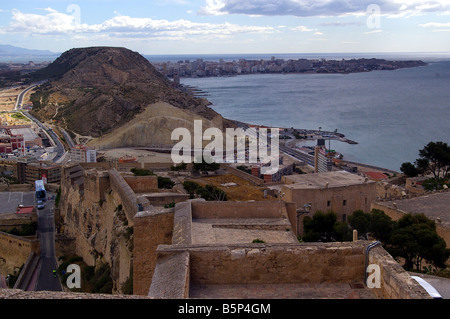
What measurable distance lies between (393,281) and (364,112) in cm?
5501

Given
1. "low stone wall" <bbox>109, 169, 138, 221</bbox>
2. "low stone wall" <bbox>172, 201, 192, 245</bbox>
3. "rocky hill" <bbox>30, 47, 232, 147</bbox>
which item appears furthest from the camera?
"rocky hill" <bbox>30, 47, 232, 147</bbox>

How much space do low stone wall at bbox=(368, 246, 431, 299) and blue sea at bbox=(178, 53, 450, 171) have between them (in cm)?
2865

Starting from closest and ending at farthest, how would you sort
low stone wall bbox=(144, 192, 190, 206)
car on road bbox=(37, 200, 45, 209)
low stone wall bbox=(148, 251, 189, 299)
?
low stone wall bbox=(148, 251, 189, 299) < low stone wall bbox=(144, 192, 190, 206) < car on road bbox=(37, 200, 45, 209)

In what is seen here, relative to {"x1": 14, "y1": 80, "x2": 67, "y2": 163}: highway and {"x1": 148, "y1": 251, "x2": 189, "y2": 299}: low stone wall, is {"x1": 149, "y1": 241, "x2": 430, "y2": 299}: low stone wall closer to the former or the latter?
{"x1": 148, "y1": 251, "x2": 189, "y2": 299}: low stone wall

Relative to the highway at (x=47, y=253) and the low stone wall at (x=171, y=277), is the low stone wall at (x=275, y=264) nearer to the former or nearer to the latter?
the low stone wall at (x=171, y=277)

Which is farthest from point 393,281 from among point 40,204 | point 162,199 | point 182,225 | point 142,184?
point 40,204

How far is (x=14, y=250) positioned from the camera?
13414mm

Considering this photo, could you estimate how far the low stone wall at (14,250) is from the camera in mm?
13109

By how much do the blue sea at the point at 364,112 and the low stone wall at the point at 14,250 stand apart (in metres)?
23.2

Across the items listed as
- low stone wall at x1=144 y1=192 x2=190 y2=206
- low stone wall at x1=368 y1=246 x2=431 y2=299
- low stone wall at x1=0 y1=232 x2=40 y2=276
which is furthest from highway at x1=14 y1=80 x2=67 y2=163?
low stone wall at x1=368 y1=246 x2=431 y2=299

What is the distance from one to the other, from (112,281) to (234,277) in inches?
185

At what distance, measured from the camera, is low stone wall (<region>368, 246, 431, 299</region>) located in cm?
258

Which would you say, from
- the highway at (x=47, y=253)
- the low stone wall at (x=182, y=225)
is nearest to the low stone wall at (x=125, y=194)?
the low stone wall at (x=182, y=225)
